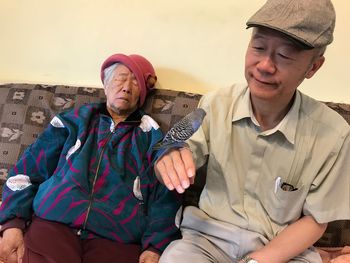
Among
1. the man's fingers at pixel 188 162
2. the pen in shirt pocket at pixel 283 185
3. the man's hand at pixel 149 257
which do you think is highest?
the man's fingers at pixel 188 162

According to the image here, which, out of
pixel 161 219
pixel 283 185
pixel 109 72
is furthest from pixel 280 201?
pixel 109 72

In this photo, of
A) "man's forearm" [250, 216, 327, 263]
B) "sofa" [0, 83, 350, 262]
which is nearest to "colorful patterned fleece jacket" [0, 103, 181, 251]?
"sofa" [0, 83, 350, 262]

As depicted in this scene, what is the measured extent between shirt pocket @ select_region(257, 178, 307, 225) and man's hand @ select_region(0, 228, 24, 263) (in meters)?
0.83

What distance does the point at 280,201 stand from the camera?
3.85 feet

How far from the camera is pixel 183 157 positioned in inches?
42.3

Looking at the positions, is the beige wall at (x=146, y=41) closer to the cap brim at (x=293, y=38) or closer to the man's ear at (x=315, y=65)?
the man's ear at (x=315, y=65)

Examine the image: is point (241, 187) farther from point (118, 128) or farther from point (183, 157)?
point (118, 128)

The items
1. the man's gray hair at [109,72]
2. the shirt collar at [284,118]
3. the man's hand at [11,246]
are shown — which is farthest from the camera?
the man's gray hair at [109,72]

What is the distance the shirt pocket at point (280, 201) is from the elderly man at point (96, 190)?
332mm

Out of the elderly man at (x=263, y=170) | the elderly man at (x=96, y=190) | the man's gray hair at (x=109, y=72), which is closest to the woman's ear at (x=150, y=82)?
the elderly man at (x=96, y=190)

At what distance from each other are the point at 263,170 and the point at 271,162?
37mm

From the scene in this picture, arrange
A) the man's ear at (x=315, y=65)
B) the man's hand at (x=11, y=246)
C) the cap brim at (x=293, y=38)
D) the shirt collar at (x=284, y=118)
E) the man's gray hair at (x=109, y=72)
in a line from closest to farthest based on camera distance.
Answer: the cap brim at (x=293, y=38) < the man's ear at (x=315, y=65) < the shirt collar at (x=284, y=118) < the man's hand at (x=11, y=246) < the man's gray hair at (x=109, y=72)

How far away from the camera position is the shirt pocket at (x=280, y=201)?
1166 mm

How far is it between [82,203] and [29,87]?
2.18 ft
